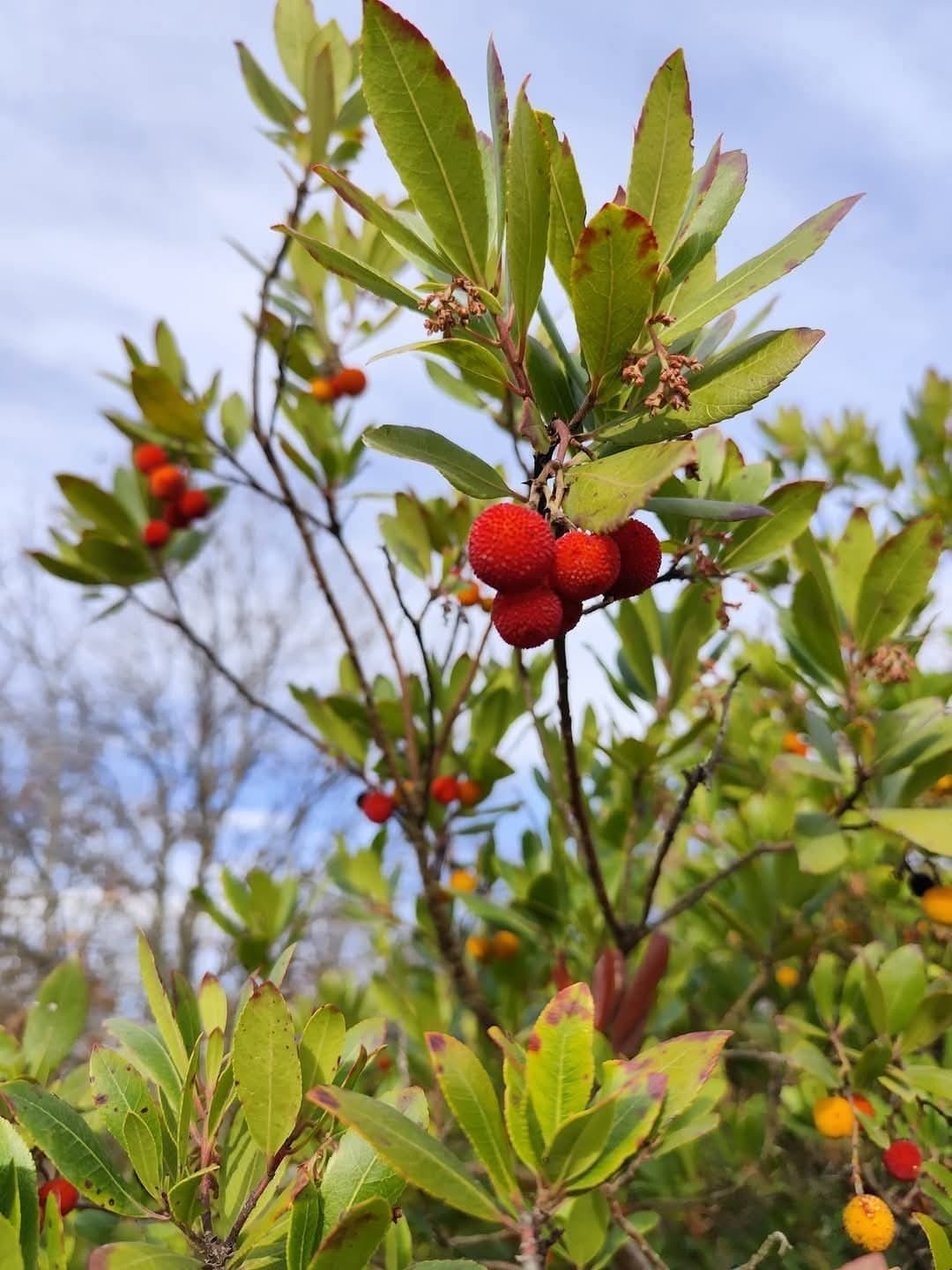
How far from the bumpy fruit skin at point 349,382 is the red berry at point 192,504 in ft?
1.15

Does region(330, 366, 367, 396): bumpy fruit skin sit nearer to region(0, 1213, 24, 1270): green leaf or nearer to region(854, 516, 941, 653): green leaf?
region(854, 516, 941, 653): green leaf

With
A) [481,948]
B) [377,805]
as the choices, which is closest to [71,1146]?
[377,805]

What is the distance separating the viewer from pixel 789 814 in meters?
1.66

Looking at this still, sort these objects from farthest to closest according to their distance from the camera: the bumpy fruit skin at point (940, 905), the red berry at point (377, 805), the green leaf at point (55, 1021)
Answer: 1. the red berry at point (377, 805)
2. the bumpy fruit skin at point (940, 905)
3. the green leaf at point (55, 1021)

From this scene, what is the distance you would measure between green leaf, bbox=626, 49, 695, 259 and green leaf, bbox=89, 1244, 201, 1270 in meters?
0.75

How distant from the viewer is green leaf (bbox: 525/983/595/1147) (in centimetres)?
62

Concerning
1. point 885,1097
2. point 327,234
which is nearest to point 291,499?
point 327,234

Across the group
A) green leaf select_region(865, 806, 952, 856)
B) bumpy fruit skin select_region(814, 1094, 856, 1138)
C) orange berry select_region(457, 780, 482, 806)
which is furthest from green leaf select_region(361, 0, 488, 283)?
orange berry select_region(457, 780, 482, 806)

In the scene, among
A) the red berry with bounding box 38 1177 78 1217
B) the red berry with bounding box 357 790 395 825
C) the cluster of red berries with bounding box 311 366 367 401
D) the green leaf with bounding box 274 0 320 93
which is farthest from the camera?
the cluster of red berries with bounding box 311 366 367 401

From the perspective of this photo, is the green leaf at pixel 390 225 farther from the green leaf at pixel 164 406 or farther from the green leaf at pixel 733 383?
the green leaf at pixel 164 406

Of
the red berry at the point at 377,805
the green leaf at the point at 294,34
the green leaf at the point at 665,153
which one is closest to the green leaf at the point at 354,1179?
the green leaf at the point at 665,153

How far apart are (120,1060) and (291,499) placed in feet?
3.44

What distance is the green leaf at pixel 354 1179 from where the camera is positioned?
64 centimetres

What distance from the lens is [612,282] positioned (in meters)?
0.67
